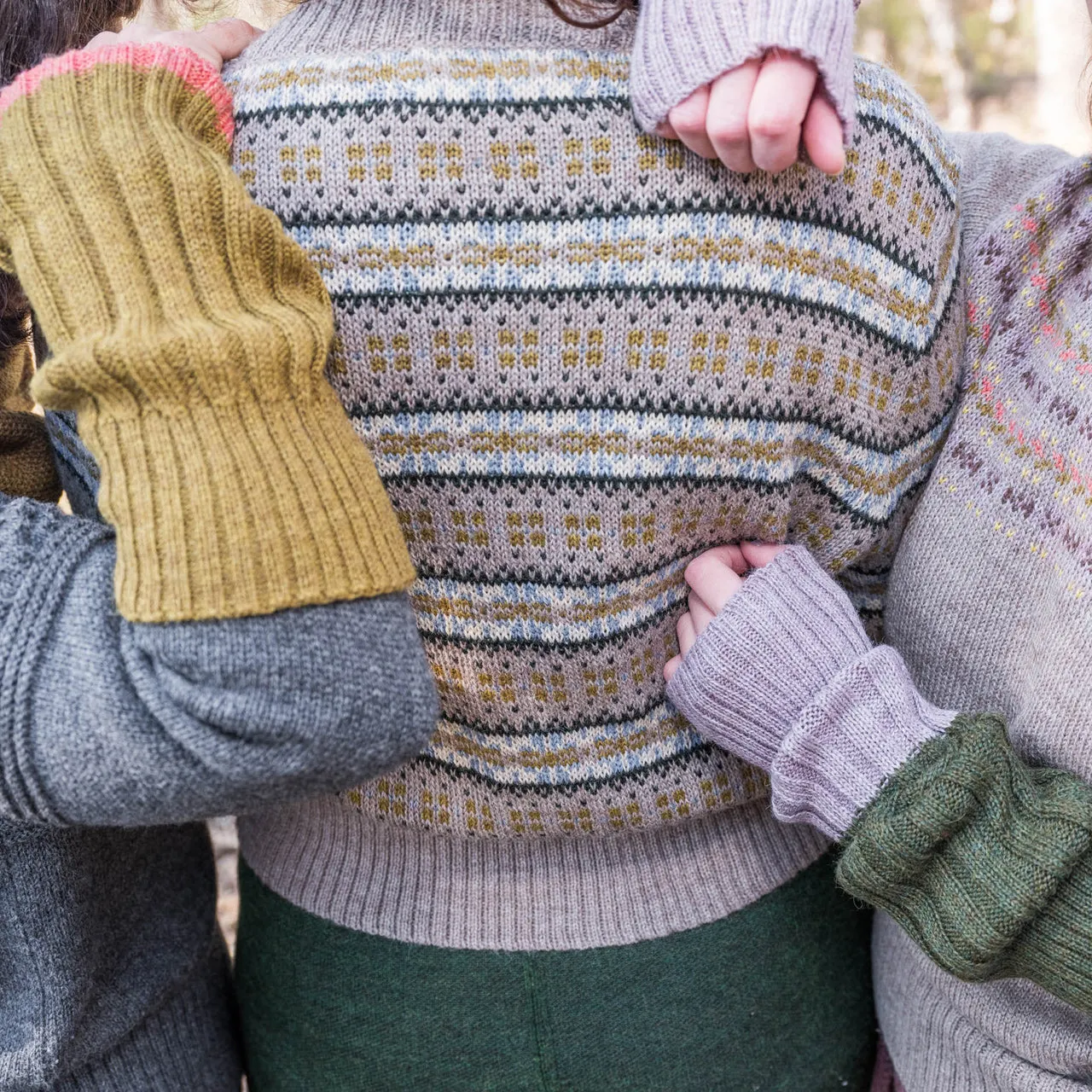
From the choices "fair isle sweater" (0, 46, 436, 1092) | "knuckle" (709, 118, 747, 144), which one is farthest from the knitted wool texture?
"fair isle sweater" (0, 46, 436, 1092)

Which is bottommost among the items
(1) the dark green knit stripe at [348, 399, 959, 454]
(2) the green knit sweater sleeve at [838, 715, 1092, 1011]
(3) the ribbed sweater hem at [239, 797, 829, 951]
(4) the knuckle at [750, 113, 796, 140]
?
(3) the ribbed sweater hem at [239, 797, 829, 951]

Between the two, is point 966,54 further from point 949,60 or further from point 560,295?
point 560,295

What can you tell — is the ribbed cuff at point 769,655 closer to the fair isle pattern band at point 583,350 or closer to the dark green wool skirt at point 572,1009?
the fair isle pattern band at point 583,350

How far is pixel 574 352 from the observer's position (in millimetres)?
901

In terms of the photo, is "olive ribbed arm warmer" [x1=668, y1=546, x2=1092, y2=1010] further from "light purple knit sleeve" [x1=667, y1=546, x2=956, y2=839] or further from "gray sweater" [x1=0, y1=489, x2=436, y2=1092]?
"gray sweater" [x1=0, y1=489, x2=436, y2=1092]

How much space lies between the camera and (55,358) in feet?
2.56

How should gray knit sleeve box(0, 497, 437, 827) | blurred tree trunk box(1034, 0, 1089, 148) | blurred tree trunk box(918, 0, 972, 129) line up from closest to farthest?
gray knit sleeve box(0, 497, 437, 827) → blurred tree trunk box(1034, 0, 1089, 148) → blurred tree trunk box(918, 0, 972, 129)

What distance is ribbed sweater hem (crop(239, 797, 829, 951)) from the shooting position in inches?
45.4

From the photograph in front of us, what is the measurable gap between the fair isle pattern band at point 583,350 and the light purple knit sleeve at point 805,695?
0.06 metres

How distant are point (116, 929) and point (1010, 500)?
0.97 m

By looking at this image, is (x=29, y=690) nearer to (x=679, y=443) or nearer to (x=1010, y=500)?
(x=679, y=443)

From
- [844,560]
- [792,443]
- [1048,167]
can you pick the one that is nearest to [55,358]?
[792,443]

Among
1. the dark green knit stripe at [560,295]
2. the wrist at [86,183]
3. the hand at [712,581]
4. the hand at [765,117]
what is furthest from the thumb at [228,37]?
the hand at [712,581]

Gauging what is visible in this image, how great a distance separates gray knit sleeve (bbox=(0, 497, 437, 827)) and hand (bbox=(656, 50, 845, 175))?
0.43m
